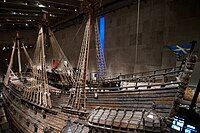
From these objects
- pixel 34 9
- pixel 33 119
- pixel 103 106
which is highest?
pixel 34 9

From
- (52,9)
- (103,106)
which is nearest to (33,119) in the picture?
(103,106)

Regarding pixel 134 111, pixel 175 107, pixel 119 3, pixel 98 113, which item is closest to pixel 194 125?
pixel 175 107

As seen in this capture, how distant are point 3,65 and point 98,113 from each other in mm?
28806

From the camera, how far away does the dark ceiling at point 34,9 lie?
1831cm

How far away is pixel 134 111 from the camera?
18.5 feet

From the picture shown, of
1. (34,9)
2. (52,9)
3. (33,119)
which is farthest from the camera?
(52,9)

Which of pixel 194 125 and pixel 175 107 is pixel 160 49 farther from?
pixel 194 125

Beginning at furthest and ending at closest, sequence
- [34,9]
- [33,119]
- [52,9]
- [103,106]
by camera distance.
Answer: [52,9]
[34,9]
[33,119]
[103,106]

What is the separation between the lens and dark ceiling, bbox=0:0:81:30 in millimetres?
18312

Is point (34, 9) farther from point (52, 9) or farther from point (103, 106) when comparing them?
point (103, 106)

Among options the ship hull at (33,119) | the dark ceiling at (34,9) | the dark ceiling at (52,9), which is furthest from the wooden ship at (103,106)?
the dark ceiling at (34,9)

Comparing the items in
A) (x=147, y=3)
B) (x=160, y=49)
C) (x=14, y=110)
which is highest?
(x=147, y=3)

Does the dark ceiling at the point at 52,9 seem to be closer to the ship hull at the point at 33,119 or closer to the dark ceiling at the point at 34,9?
the dark ceiling at the point at 34,9

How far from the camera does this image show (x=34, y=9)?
20.7 m
